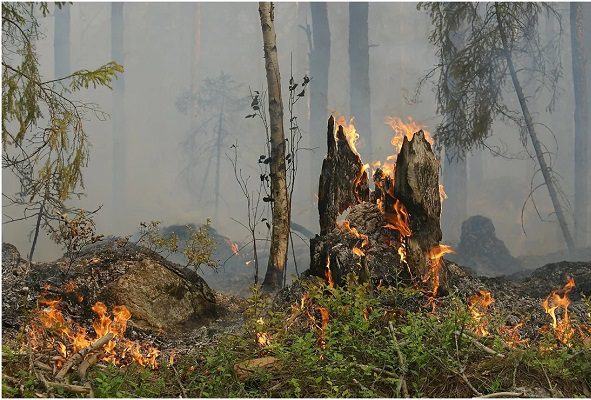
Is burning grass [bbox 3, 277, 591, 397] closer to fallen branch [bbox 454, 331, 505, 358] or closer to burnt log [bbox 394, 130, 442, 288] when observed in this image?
fallen branch [bbox 454, 331, 505, 358]

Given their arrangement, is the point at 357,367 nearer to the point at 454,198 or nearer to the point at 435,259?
the point at 435,259

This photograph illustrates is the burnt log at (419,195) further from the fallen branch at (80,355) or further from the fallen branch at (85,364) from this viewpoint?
the fallen branch at (85,364)

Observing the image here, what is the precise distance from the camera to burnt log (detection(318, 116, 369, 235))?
7535mm

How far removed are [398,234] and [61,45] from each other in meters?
26.0

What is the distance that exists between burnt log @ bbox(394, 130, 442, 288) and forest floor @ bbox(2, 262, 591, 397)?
112cm

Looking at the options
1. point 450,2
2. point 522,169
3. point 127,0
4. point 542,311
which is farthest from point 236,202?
point 542,311

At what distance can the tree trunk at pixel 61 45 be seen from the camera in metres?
27.9

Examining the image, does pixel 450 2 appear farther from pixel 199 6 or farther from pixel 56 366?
pixel 199 6

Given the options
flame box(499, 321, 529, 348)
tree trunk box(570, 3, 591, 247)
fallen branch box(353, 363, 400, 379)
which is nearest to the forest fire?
fallen branch box(353, 363, 400, 379)

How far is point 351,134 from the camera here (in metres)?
7.59

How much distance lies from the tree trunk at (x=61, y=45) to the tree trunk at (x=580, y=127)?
73.3ft

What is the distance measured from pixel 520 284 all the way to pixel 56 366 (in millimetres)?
7095

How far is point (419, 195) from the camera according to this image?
22.1ft

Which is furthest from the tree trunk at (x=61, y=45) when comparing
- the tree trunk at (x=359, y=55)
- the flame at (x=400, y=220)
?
the flame at (x=400, y=220)
